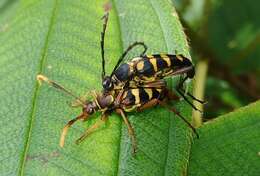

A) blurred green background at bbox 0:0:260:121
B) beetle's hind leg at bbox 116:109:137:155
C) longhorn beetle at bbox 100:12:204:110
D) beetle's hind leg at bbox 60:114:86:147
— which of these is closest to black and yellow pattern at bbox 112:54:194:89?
longhorn beetle at bbox 100:12:204:110

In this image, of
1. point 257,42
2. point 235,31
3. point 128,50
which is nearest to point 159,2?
point 128,50

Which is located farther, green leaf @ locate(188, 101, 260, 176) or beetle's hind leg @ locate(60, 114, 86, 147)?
green leaf @ locate(188, 101, 260, 176)

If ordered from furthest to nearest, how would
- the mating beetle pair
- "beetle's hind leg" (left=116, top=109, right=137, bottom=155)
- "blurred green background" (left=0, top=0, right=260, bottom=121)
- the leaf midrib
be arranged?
"blurred green background" (left=0, top=0, right=260, bottom=121) → the mating beetle pair → "beetle's hind leg" (left=116, top=109, right=137, bottom=155) → the leaf midrib

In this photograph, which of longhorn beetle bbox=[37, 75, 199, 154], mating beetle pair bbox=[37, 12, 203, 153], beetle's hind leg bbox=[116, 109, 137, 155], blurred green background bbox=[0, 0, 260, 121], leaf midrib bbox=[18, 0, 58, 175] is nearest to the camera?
leaf midrib bbox=[18, 0, 58, 175]

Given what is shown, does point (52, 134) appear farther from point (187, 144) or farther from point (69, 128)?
point (187, 144)

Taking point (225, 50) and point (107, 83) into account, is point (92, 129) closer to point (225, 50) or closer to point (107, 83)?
point (107, 83)

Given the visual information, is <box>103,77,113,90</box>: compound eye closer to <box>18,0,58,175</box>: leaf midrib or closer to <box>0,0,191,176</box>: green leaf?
<box>0,0,191,176</box>: green leaf

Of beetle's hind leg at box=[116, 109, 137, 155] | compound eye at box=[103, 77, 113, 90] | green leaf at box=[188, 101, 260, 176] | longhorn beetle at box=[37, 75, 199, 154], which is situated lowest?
green leaf at box=[188, 101, 260, 176]

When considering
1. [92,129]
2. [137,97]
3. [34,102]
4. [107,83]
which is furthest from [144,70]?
[34,102]
